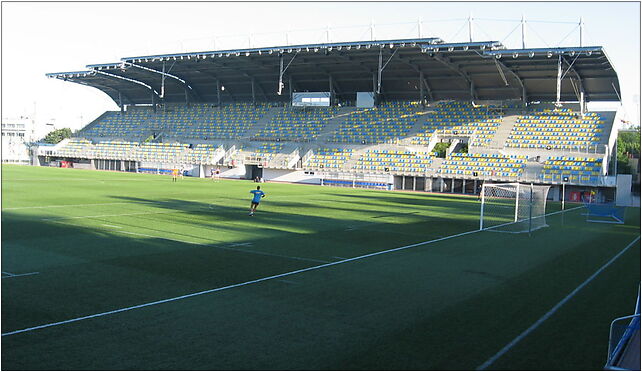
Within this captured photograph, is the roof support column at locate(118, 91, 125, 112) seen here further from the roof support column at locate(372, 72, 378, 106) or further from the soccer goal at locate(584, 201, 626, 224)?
the soccer goal at locate(584, 201, 626, 224)

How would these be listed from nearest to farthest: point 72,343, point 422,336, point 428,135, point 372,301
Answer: point 72,343 → point 422,336 → point 372,301 → point 428,135

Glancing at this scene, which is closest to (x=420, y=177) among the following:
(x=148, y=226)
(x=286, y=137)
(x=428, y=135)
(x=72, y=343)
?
(x=428, y=135)

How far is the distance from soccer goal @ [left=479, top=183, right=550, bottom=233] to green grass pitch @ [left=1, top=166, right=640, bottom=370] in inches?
97.1

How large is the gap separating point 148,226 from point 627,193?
41714 millimetres

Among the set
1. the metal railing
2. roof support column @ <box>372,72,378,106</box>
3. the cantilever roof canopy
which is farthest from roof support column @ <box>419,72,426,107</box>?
the metal railing

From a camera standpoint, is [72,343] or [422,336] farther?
[422,336]

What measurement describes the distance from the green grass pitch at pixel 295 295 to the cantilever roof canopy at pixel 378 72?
31.6 m

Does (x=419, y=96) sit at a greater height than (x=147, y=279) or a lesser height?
greater

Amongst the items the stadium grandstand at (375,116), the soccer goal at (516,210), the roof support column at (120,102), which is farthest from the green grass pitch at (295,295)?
the roof support column at (120,102)

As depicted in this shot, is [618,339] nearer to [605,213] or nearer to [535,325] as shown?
[535,325]

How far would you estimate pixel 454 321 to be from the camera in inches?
365

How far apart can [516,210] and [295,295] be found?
17.2m

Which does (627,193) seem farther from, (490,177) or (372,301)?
(372,301)

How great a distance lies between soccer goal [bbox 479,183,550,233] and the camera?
23.8m
